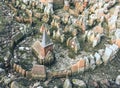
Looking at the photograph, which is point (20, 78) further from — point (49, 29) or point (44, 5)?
point (44, 5)

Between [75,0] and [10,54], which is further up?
[75,0]

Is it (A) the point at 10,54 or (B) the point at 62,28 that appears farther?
(B) the point at 62,28

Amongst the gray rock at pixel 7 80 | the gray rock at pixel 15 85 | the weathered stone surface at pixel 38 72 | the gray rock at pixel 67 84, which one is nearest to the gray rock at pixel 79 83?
the gray rock at pixel 67 84

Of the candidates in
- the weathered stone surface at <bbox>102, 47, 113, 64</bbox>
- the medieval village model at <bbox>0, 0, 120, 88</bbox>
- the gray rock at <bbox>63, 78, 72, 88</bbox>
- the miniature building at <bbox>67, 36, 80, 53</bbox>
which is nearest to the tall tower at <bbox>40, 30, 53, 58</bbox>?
the medieval village model at <bbox>0, 0, 120, 88</bbox>

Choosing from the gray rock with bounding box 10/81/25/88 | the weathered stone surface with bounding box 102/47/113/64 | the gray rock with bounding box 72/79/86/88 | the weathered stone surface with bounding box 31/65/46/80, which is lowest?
the gray rock with bounding box 72/79/86/88

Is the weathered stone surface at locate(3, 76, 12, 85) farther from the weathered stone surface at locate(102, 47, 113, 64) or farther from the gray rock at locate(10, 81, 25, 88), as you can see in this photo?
the weathered stone surface at locate(102, 47, 113, 64)

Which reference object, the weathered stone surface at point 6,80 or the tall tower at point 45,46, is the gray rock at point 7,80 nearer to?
the weathered stone surface at point 6,80

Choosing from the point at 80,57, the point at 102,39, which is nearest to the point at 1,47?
the point at 80,57
